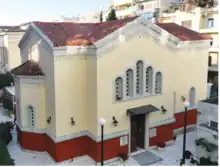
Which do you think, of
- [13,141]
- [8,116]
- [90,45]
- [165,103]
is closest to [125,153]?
[165,103]

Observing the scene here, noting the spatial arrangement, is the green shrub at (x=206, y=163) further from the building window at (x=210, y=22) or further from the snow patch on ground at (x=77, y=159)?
the building window at (x=210, y=22)

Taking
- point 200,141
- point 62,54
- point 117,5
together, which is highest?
point 117,5

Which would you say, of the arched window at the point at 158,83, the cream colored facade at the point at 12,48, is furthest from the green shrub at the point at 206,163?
the cream colored facade at the point at 12,48

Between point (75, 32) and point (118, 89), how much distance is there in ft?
15.5

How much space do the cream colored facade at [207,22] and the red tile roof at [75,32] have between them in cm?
2278

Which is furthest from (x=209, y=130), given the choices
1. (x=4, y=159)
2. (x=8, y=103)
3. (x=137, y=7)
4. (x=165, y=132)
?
(x=137, y=7)

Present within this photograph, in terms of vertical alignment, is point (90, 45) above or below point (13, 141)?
above

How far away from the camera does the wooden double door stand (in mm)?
17812

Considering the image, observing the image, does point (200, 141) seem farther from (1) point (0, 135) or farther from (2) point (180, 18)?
(2) point (180, 18)

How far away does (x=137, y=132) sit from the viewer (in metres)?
18.3

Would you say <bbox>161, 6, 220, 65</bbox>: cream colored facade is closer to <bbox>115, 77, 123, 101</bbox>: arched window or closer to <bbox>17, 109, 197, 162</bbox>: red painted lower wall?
<bbox>17, 109, 197, 162</bbox>: red painted lower wall

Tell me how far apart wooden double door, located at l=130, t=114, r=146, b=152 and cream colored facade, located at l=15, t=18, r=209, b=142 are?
0.62 m

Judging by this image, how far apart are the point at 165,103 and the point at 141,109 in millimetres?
2368

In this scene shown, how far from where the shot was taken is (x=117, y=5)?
62.1 meters
